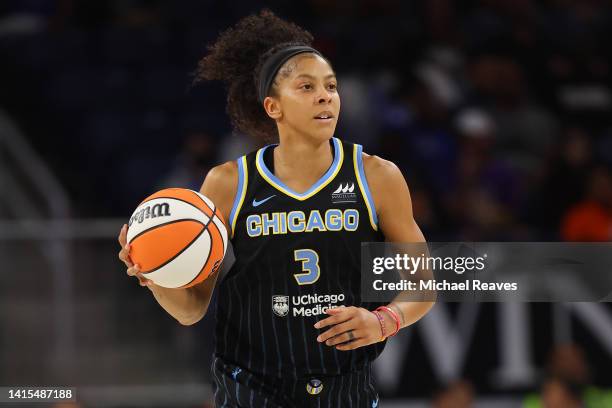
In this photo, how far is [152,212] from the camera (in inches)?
155

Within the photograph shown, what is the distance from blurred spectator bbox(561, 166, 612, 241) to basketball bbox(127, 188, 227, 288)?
14.3ft

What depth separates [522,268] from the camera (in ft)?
16.6

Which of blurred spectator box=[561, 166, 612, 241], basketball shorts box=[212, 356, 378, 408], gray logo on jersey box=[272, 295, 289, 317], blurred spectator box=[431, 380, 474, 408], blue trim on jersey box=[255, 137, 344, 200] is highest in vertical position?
blurred spectator box=[561, 166, 612, 241]

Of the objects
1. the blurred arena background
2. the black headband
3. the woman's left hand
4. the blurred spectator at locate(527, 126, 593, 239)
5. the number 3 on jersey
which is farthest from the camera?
the blurred spectator at locate(527, 126, 593, 239)

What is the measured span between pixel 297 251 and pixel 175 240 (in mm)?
498

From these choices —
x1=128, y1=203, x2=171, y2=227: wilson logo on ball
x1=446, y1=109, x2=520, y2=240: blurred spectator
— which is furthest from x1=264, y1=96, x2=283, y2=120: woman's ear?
x1=446, y1=109, x2=520, y2=240: blurred spectator

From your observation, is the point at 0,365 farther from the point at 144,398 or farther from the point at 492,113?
the point at 492,113

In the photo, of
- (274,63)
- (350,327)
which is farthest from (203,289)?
(274,63)

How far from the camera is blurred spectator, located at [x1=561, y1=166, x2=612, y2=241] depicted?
7.78m

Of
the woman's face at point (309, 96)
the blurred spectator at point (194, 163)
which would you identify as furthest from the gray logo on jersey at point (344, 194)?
the blurred spectator at point (194, 163)

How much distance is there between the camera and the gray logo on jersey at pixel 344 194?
4.18 metres

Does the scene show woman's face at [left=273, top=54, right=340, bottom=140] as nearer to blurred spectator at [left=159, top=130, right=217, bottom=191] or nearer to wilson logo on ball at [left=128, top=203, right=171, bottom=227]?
wilson logo on ball at [left=128, top=203, right=171, bottom=227]

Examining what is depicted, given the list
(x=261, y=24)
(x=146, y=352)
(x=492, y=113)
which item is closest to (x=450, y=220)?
(x=492, y=113)

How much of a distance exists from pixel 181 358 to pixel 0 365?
1.17 meters
